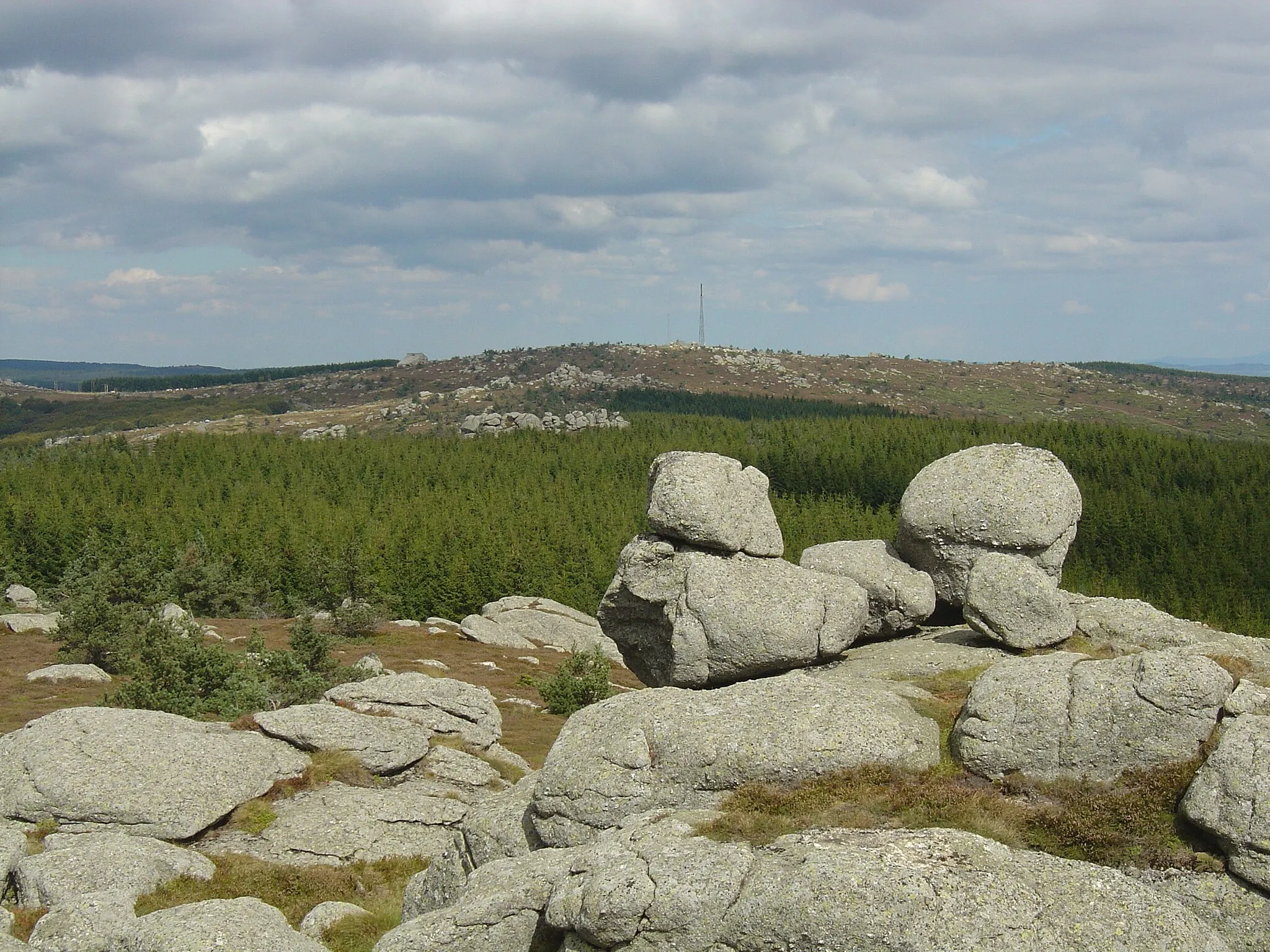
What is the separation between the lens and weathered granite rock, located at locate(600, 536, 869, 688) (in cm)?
2973

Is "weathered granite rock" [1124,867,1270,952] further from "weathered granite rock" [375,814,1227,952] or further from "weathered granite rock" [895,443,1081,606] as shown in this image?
"weathered granite rock" [895,443,1081,606]

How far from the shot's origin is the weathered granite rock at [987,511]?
3212cm

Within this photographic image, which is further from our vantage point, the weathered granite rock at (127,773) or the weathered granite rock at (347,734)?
the weathered granite rock at (347,734)

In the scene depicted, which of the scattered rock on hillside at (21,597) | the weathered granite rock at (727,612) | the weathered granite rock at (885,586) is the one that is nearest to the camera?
the weathered granite rock at (727,612)

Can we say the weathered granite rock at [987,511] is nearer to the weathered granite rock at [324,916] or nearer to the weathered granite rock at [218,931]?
the weathered granite rock at [324,916]

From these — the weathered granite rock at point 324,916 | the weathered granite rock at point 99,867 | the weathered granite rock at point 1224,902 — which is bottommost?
the weathered granite rock at point 324,916

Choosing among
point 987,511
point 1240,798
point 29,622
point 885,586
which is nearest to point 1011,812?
point 1240,798

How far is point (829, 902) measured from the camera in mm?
15414

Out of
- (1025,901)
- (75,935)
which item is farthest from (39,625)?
(1025,901)

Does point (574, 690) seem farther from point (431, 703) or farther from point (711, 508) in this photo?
point (711, 508)

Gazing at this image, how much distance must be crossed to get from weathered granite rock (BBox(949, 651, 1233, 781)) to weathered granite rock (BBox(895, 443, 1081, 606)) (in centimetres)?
1052

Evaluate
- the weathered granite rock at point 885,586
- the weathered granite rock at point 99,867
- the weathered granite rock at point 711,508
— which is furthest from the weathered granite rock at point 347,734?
the weathered granite rock at point 885,586

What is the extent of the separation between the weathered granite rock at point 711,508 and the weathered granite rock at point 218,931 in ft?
52.0

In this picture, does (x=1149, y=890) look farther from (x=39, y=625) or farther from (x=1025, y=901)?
(x=39, y=625)
